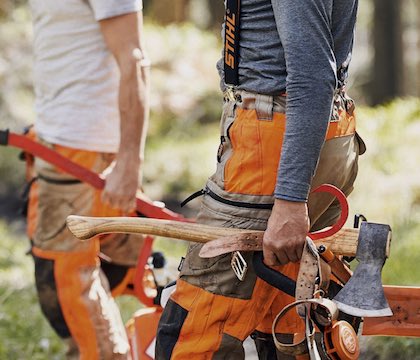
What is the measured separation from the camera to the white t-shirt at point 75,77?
443 cm

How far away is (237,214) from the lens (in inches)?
129

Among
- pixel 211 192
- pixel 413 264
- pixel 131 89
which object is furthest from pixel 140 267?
pixel 413 264

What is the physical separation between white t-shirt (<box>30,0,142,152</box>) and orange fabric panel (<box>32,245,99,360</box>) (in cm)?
49

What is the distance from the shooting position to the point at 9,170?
11.5m

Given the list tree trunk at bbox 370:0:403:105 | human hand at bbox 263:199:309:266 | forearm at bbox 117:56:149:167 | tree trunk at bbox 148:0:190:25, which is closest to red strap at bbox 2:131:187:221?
forearm at bbox 117:56:149:167

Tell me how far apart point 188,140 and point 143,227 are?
9607 mm

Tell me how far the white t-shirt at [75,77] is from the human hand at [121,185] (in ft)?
0.76

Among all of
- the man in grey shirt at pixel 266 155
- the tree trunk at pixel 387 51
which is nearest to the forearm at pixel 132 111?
the man in grey shirt at pixel 266 155

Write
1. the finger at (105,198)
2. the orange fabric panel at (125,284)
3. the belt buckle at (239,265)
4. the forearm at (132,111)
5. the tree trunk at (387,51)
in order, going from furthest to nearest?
the tree trunk at (387,51) < the orange fabric panel at (125,284) < the finger at (105,198) < the forearm at (132,111) < the belt buckle at (239,265)

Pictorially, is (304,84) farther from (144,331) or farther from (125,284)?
(125,284)

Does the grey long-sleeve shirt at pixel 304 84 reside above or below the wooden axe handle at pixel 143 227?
above

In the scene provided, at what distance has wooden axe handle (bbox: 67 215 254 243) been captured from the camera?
10.7 ft

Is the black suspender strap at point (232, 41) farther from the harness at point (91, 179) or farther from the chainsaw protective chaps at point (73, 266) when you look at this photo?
the chainsaw protective chaps at point (73, 266)

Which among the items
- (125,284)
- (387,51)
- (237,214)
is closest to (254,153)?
(237,214)
